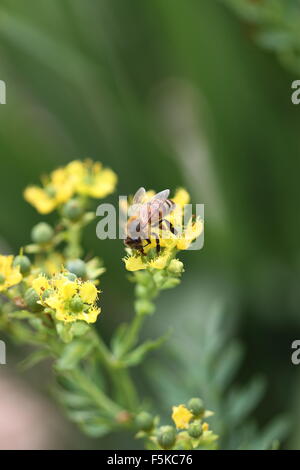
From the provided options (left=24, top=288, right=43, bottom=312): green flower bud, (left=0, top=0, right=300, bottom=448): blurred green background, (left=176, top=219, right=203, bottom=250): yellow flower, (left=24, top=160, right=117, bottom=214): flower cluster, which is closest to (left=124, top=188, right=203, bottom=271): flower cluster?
(left=176, top=219, right=203, bottom=250): yellow flower

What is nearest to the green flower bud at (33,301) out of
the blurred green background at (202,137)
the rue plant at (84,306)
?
the rue plant at (84,306)

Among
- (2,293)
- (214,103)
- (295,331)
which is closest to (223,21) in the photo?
(214,103)

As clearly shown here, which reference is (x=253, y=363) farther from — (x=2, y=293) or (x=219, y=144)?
(x=2, y=293)

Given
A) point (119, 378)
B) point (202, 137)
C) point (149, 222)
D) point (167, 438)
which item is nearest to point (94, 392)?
point (119, 378)

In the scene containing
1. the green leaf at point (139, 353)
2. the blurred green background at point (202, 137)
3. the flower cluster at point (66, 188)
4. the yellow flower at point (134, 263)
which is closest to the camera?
the yellow flower at point (134, 263)

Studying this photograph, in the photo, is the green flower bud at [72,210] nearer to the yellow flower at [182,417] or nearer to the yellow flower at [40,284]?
the yellow flower at [40,284]

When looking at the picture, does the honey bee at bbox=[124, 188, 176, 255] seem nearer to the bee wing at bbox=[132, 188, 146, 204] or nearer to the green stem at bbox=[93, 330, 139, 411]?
the bee wing at bbox=[132, 188, 146, 204]
